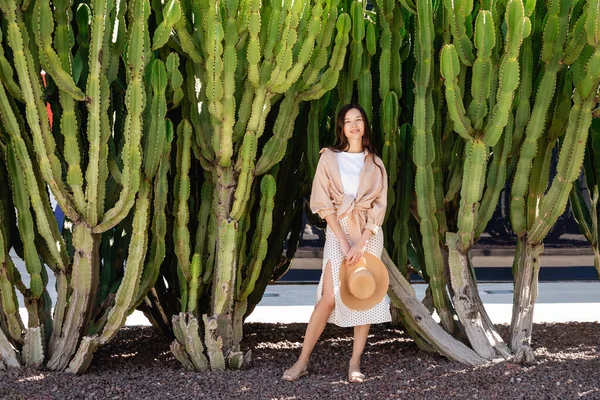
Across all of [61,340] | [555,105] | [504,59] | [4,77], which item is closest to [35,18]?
[4,77]

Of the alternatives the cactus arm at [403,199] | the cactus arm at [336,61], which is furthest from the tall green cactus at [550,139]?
the cactus arm at [336,61]

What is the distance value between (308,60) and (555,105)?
1378 mm

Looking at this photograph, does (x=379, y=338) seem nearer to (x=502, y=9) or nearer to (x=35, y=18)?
(x=502, y=9)

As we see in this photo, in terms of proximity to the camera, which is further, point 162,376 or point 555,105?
point 555,105

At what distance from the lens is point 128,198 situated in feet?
11.8

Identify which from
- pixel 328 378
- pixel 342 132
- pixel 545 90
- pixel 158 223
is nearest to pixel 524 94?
pixel 545 90

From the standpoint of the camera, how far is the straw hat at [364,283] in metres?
3.63

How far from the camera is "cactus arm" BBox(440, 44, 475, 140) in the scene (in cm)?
360

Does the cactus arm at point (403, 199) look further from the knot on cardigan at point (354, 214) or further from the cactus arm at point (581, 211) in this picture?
the cactus arm at point (581, 211)

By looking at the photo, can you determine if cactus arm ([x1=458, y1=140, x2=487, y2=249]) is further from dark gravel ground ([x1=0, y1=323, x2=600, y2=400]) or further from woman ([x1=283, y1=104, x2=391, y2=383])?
dark gravel ground ([x1=0, y1=323, x2=600, y2=400])

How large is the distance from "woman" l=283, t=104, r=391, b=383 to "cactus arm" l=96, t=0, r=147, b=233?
890 mm

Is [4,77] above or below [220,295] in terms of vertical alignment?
above

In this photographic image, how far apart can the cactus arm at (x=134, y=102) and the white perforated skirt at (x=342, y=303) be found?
102cm

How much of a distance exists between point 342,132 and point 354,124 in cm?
10
